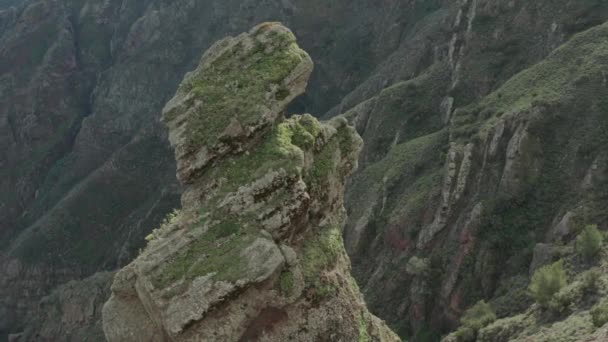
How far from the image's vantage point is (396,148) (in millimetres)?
79938

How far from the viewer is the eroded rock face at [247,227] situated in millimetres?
21562

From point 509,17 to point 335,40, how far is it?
7793 centimetres

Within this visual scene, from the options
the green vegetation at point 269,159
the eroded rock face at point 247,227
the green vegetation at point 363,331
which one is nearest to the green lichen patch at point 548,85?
the eroded rock face at point 247,227

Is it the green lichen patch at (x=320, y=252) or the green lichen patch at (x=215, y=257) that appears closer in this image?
the green lichen patch at (x=215, y=257)

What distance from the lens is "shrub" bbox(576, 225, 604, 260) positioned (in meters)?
39.7

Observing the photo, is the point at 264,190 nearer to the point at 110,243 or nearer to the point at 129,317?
the point at 129,317

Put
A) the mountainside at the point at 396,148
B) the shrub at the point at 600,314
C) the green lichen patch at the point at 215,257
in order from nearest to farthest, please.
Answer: the green lichen patch at the point at 215,257 < the shrub at the point at 600,314 < the mountainside at the point at 396,148

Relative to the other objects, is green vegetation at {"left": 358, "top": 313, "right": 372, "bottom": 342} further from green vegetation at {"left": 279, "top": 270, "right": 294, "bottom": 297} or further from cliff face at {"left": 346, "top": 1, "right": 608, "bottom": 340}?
cliff face at {"left": 346, "top": 1, "right": 608, "bottom": 340}

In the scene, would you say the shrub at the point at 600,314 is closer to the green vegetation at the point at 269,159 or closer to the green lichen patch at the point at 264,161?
the green vegetation at the point at 269,159

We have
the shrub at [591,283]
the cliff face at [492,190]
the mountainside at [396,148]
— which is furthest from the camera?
the mountainside at [396,148]

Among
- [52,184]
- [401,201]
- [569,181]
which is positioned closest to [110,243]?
[52,184]

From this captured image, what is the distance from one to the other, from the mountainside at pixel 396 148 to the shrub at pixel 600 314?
0.57 metres

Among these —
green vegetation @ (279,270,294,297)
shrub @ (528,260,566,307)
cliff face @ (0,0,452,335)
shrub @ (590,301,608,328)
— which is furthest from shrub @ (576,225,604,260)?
cliff face @ (0,0,452,335)

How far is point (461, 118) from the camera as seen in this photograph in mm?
69625
